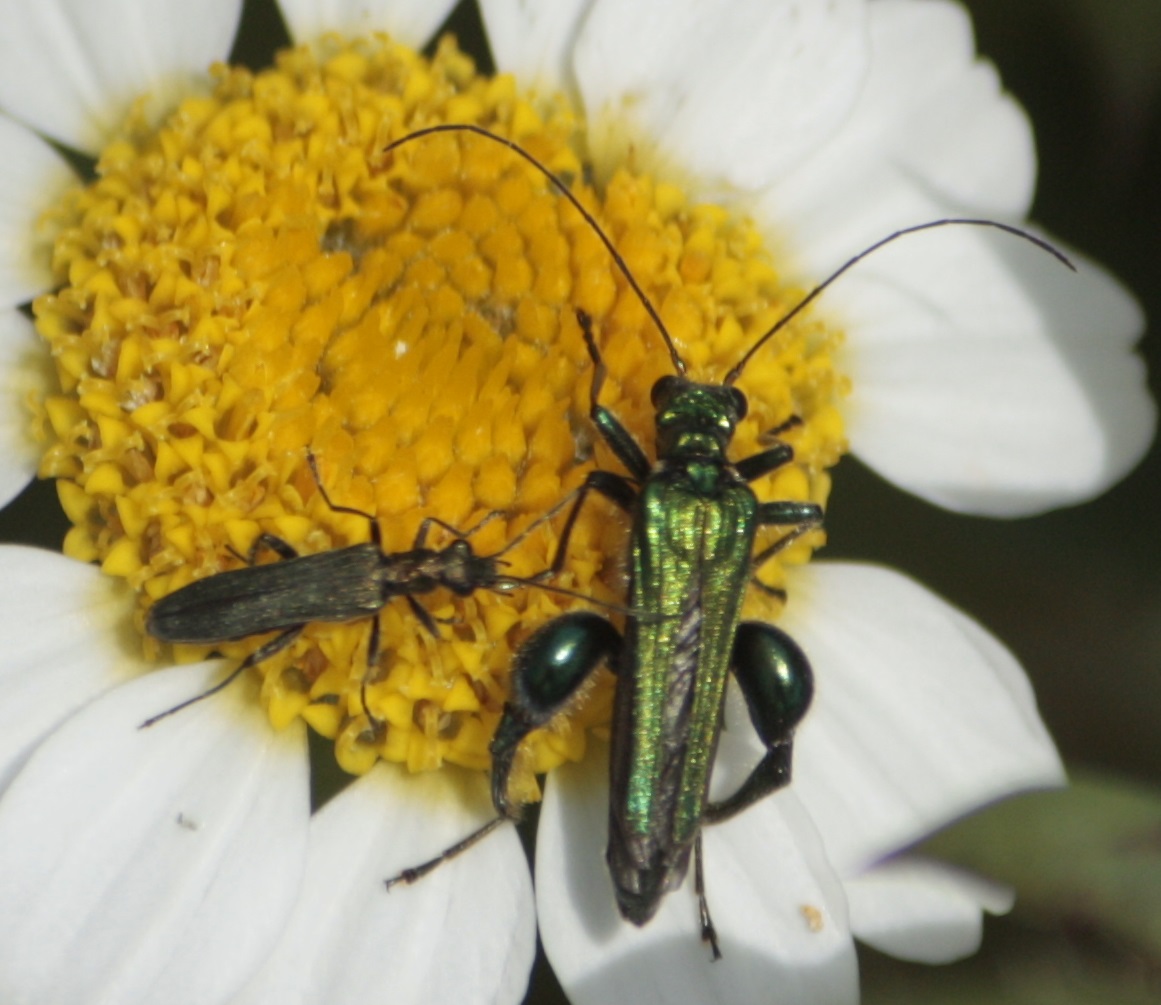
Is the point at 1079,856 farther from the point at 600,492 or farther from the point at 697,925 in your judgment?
the point at 600,492

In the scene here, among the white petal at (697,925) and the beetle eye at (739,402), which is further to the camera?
the beetle eye at (739,402)

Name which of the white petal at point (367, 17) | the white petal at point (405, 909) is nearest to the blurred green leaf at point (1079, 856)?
the white petal at point (405, 909)

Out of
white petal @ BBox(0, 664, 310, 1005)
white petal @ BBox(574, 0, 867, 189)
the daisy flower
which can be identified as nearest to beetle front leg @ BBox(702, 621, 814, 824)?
the daisy flower

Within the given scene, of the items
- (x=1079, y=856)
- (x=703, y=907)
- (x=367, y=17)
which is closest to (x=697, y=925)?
(x=703, y=907)

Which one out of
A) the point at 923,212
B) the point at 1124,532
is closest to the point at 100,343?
the point at 923,212

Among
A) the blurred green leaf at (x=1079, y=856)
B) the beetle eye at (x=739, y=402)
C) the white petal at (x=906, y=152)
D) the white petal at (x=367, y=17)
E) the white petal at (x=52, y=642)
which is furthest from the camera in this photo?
the white petal at (x=906, y=152)

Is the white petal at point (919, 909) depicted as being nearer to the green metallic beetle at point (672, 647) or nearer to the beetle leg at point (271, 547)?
the green metallic beetle at point (672, 647)

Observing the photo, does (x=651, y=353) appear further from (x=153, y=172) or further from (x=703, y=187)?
(x=153, y=172)
